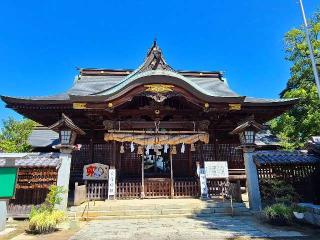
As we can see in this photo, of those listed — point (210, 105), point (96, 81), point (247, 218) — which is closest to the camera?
point (247, 218)

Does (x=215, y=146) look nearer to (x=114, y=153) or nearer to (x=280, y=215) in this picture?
(x=114, y=153)

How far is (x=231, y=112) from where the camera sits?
13.9m

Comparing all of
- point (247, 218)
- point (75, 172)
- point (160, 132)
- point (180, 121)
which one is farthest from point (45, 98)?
point (247, 218)

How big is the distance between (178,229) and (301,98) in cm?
1377

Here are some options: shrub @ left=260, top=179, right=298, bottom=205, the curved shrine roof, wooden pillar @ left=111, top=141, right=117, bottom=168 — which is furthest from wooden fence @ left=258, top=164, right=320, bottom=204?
wooden pillar @ left=111, top=141, right=117, bottom=168

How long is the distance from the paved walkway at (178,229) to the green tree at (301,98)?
10.7 metres

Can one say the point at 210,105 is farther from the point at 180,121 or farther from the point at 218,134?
the point at 218,134

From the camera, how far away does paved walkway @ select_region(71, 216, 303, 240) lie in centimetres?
695

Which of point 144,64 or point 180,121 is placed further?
point 144,64

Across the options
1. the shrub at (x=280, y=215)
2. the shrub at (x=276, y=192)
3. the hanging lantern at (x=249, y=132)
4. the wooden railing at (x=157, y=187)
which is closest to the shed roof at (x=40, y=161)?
the wooden railing at (x=157, y=187)

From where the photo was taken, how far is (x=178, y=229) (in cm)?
771

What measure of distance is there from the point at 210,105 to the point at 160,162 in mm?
4126

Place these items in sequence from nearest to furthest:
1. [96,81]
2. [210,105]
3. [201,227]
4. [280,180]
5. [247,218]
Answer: [201,227]
[247,218]
[280,180]
[210,105]
[96,81]

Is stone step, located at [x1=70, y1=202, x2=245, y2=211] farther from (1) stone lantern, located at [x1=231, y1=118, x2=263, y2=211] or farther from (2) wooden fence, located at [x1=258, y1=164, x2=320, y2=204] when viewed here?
(2) wooden fence, located at [x1=258, y1=164, x2=320, y2=204]
